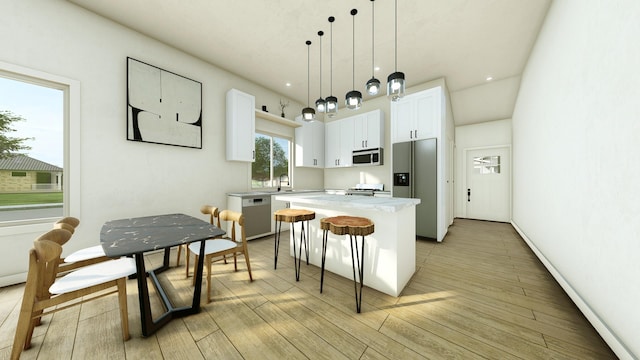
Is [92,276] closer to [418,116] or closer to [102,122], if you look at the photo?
[102,122]

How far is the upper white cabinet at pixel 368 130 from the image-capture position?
15.7 feet

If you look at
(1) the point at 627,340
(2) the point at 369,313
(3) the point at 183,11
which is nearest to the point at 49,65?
(3) the point at 183,11

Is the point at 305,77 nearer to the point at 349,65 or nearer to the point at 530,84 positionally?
the point at 349,65

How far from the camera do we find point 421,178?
387 cm

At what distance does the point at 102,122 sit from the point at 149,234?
82.3 inches

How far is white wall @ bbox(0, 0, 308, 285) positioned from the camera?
2209 mm

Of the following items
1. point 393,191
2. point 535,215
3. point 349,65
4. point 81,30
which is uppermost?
point 349,65

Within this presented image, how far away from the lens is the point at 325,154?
18.7 feet

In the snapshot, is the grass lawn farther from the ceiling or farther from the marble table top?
the ceiling

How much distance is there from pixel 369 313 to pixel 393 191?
285 centimetres

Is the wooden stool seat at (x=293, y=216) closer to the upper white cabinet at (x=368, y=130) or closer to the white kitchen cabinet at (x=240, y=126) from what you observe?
the white kitchen cabinet at (x=240, y=126)

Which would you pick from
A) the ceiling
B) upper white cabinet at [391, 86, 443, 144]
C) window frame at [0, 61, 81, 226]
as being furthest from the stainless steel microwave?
window frame at [0, 61, 81, 226]

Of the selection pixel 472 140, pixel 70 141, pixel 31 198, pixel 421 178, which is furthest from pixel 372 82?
pixel 472 140

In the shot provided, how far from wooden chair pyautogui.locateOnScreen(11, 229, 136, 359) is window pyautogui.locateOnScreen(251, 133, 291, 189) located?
3.03 metres
